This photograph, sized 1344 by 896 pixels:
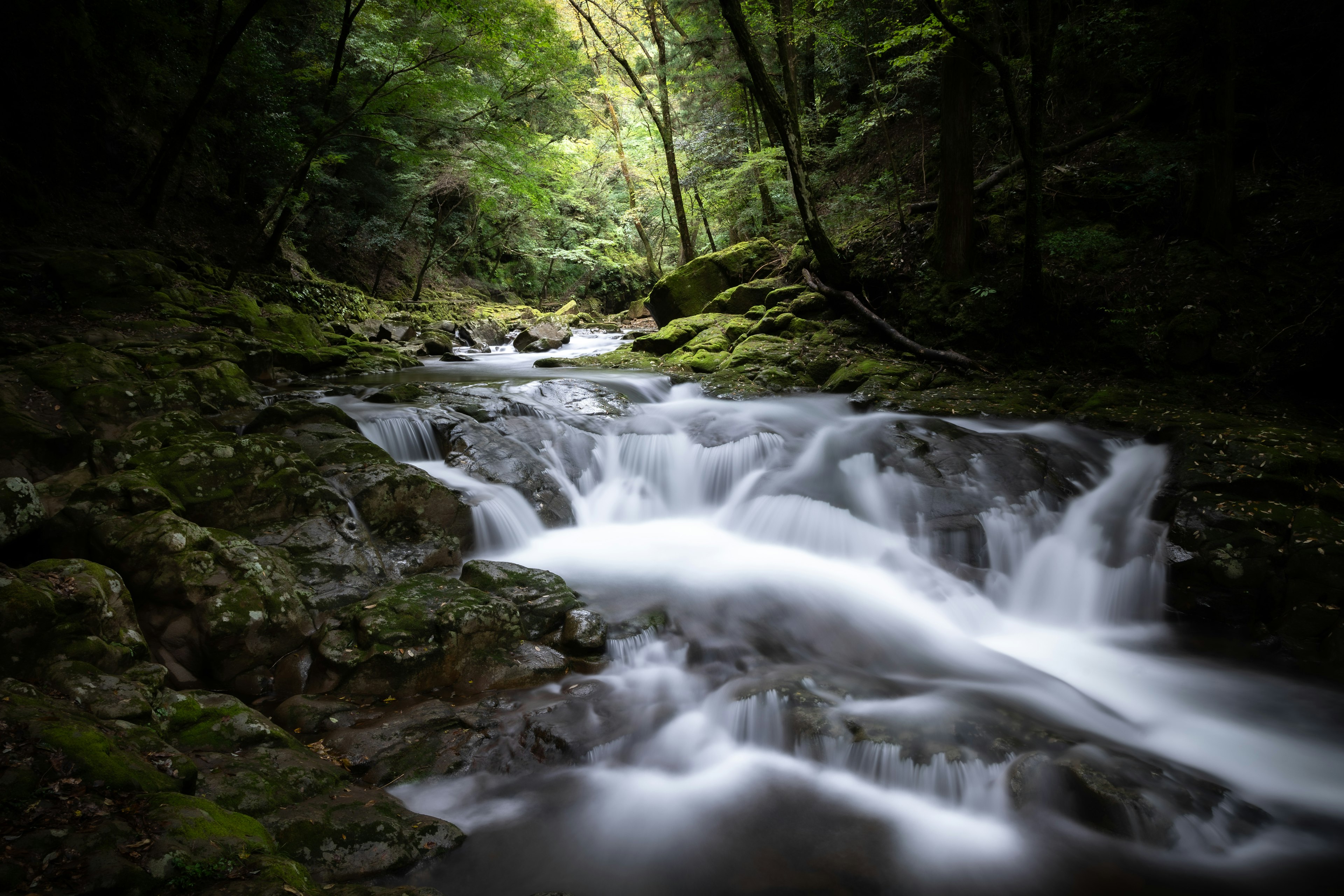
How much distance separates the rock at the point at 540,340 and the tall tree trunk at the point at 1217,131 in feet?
50.2

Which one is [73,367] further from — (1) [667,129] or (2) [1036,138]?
(1) [667,129]

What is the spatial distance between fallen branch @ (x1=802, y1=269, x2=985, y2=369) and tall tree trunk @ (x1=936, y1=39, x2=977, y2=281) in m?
1.32

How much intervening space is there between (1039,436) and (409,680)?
749 centimetres

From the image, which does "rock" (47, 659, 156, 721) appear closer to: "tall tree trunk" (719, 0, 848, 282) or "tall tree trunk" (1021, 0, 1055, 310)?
"tall tree trunk" (1021, 0, 1055, 310)

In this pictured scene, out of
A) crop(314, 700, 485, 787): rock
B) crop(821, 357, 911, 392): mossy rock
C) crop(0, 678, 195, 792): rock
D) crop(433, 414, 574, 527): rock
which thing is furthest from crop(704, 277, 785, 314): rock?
crop(0, 678, 195, 792): rock

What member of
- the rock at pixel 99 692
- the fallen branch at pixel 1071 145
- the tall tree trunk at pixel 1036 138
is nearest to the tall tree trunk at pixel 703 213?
the fallen branch at pixel 1071 145

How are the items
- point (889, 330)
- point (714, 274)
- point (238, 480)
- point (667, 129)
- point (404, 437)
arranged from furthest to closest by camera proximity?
point (667, 129) → point (714, 274) → point (889, 330) → point (404, 437) → point (238, 480)

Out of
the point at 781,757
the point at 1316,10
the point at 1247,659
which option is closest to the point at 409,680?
the point at 781,757

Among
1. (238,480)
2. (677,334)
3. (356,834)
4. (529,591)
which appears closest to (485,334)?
(677,334)

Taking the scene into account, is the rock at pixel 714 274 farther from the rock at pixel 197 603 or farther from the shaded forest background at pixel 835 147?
the rock at pixel 197 603

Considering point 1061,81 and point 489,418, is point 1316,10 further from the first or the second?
point 489,418

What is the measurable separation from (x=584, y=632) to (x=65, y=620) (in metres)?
3.08

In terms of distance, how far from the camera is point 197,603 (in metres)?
3.77

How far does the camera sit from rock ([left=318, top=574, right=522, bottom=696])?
3957 mm
